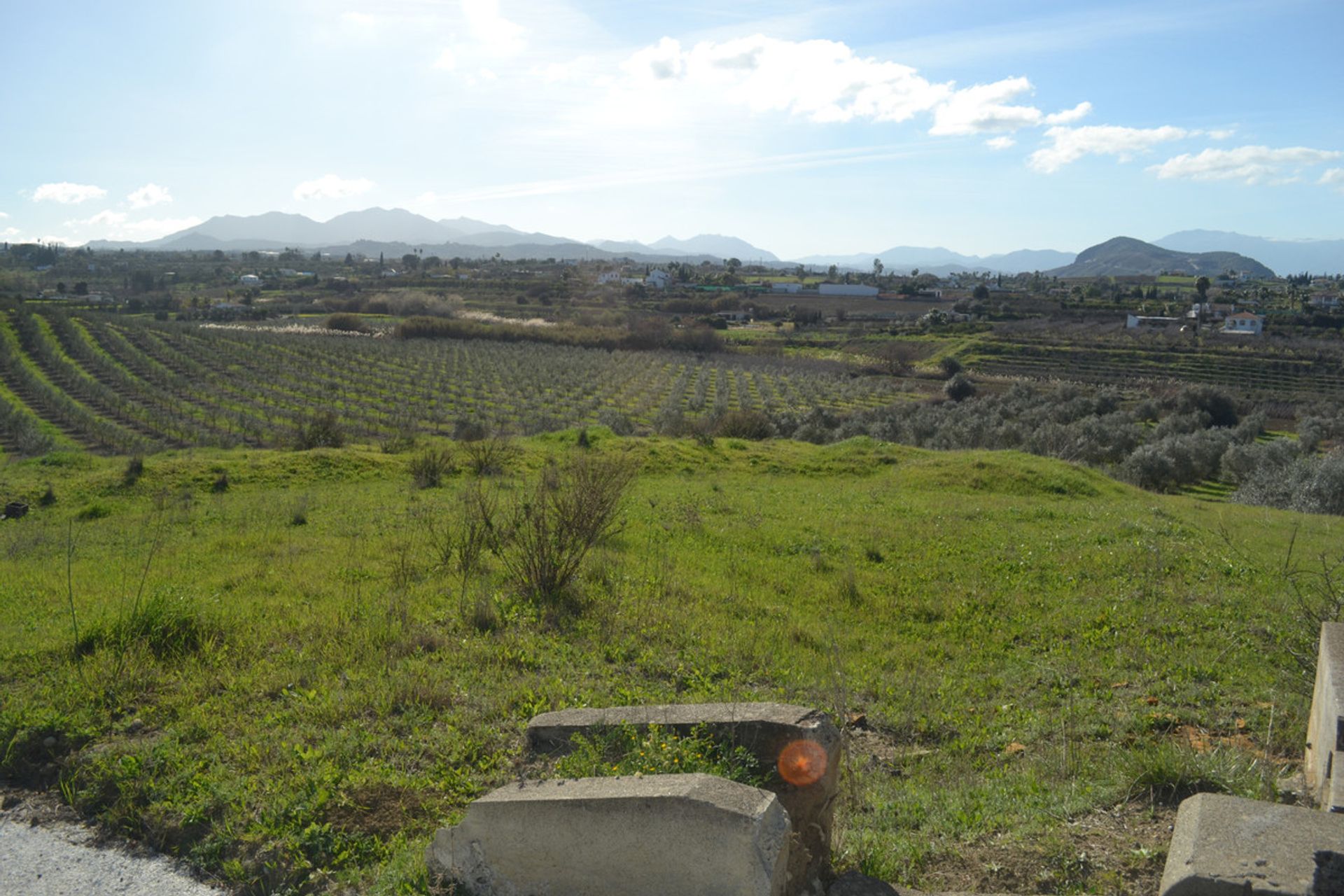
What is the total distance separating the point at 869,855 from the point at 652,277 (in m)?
135

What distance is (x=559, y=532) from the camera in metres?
8.25

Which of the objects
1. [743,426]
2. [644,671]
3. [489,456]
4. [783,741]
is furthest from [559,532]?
[743,426]

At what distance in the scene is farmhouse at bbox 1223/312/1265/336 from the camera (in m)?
71.6

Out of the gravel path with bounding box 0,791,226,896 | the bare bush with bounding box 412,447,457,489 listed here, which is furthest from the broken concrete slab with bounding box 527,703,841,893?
the bare bush with bounding box 412,447,457,489

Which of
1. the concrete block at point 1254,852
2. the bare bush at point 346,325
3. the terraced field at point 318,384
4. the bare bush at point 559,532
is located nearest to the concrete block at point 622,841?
the concrete block at point 1254,852

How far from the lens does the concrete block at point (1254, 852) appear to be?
296cm

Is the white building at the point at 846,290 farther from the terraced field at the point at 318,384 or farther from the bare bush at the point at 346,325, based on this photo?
the bare bush at the point at 346,325

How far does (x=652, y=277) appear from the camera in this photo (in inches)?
5325

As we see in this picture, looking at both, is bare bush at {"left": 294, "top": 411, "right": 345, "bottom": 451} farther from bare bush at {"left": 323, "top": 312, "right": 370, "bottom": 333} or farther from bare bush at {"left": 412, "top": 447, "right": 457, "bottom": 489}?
bare bush at {"left": 323, "top": 312, "right": 370, "bottom": 333}

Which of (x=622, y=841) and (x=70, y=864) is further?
(x=70, y=864)

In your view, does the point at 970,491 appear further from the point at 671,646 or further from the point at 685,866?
the point at 685,866

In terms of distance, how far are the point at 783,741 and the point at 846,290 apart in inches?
5243

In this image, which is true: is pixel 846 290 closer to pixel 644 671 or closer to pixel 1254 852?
pixel 644 671

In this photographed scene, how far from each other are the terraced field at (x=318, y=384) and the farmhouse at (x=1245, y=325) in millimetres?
35213
